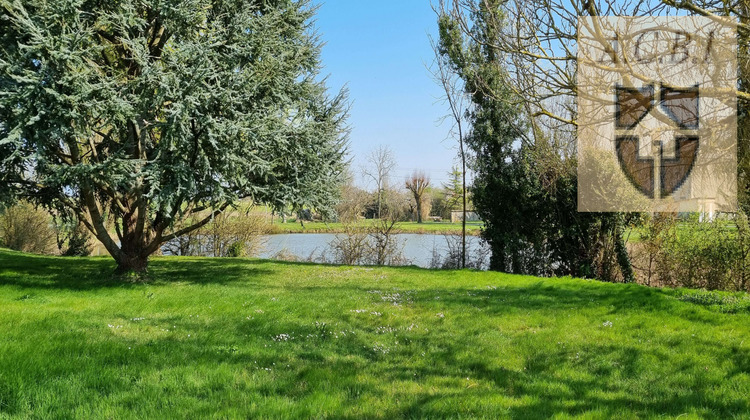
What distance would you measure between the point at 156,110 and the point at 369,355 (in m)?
7.11

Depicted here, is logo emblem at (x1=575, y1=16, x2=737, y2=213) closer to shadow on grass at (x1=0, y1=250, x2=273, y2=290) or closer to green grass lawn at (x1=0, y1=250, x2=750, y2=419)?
green grass lawn at (x1=0, y1=250, x2=750, y2=419)

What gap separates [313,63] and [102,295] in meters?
8.25

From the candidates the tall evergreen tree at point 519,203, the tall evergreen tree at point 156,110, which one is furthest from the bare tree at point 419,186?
the tall evergreen tree at point 156,110

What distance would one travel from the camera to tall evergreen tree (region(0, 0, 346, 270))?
800 cm

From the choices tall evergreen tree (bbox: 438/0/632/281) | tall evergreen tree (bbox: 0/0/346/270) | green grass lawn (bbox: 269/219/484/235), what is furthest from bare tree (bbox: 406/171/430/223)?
tall evergreen tree (bbox: 0/0/346/270)

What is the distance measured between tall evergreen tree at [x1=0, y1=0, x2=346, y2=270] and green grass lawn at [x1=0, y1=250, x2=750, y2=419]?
7.92 feet

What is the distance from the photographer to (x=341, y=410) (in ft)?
11.2

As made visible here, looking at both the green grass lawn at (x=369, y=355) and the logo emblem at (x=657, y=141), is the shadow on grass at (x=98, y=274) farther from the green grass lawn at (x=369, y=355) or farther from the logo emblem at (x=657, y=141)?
the logo emblem at (x=657, y=141)

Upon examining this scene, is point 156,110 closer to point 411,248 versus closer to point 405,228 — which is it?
point 405,228

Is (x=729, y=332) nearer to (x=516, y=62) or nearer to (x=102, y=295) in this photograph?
(x=516, y=62)

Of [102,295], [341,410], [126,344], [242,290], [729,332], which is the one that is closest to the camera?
[341,410]

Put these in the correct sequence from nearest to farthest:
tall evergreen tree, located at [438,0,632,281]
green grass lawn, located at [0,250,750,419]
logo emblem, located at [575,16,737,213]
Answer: green grass lawn, located at [0,250,750,419]
logo emblem, located at [575,16,737,213]
tall evergreen tree, located at [438,0,632,281]

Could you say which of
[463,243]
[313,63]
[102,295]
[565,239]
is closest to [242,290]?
[102,295]

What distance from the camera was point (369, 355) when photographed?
502 cm
